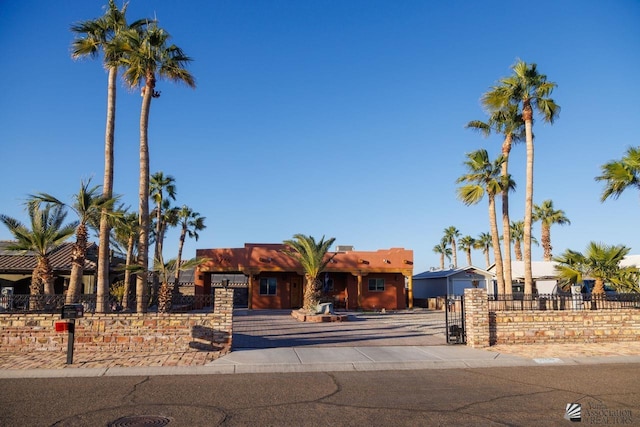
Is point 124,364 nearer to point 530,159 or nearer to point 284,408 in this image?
point 284,408

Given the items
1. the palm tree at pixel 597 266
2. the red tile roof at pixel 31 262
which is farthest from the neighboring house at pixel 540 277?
the red tile roof at pixel 31 262

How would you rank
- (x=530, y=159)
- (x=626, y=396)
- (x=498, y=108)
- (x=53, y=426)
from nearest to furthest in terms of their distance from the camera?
(x=53, y=426) < (x=626, y=396) < (x=530, y=159) < (x=498, y=108)

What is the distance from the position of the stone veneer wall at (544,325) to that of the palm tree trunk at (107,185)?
522 inches

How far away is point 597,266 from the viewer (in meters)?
19.8

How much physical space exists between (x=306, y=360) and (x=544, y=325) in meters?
8.24

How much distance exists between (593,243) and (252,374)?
1559cm

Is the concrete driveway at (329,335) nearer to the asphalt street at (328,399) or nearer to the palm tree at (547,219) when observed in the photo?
the asphalt street at (328,399)

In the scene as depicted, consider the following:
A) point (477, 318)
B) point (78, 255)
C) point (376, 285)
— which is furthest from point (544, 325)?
point (376, 285)

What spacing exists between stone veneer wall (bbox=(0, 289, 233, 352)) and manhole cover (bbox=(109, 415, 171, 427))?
21.0 feet

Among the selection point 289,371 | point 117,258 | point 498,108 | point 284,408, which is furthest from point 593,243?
point 117,258

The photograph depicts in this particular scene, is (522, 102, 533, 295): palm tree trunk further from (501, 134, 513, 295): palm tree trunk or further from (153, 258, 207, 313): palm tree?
(153, 258, 207, 313): palm tree

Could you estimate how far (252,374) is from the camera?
11.1m

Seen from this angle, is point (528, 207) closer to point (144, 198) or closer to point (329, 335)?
point (329, 335)

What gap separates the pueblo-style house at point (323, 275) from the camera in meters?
34.6
